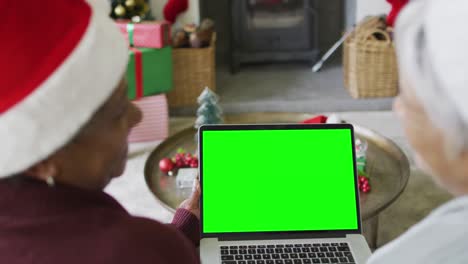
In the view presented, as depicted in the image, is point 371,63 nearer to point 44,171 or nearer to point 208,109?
point 208,109

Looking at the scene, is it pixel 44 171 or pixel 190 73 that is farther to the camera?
pixel 190 73

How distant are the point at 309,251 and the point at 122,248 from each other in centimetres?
61

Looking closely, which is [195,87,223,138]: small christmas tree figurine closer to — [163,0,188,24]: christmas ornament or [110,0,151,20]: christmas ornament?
[110,0,151,20]: christmas ornament

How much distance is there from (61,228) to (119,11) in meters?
2.52

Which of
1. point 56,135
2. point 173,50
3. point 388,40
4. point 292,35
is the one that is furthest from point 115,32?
point 292,35

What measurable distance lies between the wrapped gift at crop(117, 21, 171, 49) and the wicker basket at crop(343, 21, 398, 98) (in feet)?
3.74

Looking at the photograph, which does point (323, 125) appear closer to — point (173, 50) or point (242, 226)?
point (242, 226)

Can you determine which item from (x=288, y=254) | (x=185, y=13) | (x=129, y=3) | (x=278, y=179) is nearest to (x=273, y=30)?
(x=185, y=13)

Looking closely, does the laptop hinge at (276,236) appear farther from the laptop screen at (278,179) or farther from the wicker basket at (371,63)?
the wicker basket at (371,63)

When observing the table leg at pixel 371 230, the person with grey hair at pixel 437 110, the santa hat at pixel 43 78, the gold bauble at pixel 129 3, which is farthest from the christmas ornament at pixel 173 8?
the person with grey hair at pixel 437 110

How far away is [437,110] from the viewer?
63cm

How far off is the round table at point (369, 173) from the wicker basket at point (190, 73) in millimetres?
963

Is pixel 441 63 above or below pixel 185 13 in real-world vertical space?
above

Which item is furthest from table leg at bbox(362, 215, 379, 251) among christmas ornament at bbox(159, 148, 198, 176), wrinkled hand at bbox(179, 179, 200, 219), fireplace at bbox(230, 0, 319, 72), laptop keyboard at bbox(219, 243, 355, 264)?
fireplace at bbox(230, 0, 319, 72)
